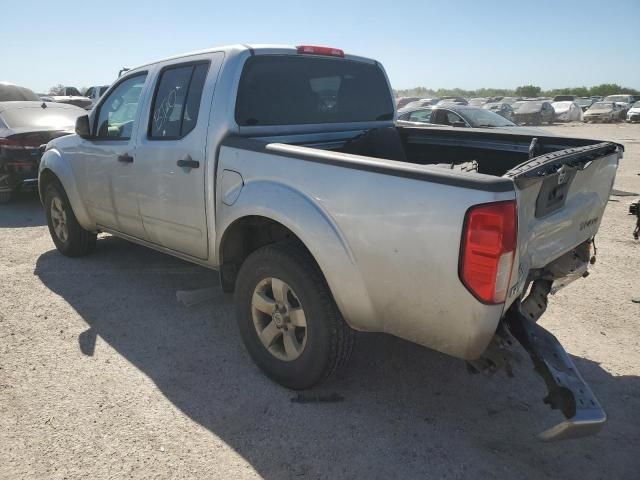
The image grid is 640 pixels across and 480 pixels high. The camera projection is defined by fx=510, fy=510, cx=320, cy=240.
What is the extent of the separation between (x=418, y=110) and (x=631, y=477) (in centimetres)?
1081

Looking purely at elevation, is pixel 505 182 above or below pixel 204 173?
above

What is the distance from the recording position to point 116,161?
4.23m

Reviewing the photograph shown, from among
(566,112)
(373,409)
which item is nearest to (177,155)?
(373,409)

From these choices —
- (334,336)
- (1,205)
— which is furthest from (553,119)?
(334,336)

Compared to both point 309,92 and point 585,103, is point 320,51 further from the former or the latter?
point 585,103

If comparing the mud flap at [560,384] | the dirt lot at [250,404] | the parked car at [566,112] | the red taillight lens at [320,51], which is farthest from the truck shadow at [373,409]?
the parked car at [566,112]

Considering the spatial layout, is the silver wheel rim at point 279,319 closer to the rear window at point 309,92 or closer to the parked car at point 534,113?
the rear window at point 309,92

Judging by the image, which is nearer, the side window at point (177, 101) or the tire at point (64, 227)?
the side window at point (177, 101)

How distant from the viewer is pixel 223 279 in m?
3.44

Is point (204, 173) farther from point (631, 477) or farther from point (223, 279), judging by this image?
point (631, 477)

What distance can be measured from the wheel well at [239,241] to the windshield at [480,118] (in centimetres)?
819

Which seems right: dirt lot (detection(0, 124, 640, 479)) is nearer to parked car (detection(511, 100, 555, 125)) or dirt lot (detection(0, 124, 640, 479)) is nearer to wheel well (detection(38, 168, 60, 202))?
wheel well (detection(38, 168, 60, 202))

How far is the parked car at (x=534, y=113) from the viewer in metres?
31.8

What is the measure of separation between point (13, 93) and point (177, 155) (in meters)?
11.3
